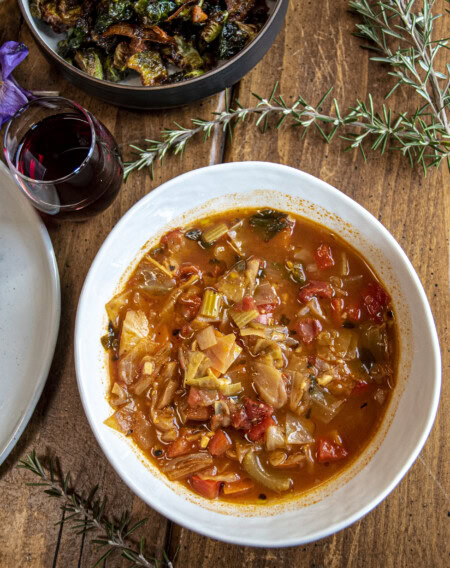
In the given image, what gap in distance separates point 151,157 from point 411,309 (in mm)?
1627

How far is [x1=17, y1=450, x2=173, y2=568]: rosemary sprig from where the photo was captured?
2.75 meters

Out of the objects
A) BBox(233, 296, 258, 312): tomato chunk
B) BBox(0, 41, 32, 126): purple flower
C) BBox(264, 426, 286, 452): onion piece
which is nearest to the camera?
BBox(264, 426, 286, 452): onion piece

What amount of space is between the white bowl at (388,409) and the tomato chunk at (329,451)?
0.30 feet

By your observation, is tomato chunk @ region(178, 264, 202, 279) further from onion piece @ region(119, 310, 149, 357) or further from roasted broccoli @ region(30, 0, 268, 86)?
roasted broccoli @ region(30, 0, 268, 86)

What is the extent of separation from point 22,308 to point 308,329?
62.9 inches

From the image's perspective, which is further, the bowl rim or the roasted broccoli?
the roasted broccoli

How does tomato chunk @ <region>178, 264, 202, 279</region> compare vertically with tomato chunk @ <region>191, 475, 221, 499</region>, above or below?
above

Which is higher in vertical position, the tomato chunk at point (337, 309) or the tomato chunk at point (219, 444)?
the tomato chunk at point (337, 309)

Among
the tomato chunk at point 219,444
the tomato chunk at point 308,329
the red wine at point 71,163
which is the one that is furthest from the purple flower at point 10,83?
the tomato chunk at point 219,444

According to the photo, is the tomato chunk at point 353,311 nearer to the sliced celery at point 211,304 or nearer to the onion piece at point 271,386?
the onion piece at point 271,386

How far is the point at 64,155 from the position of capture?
9.41ft

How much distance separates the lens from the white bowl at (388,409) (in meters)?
2.52

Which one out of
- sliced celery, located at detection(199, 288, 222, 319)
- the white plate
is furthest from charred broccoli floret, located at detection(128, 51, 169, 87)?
sliced celery, located at detection(199, 288, 222, 319)

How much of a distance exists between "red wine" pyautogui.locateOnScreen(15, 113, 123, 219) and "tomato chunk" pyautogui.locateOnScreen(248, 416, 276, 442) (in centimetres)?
141
